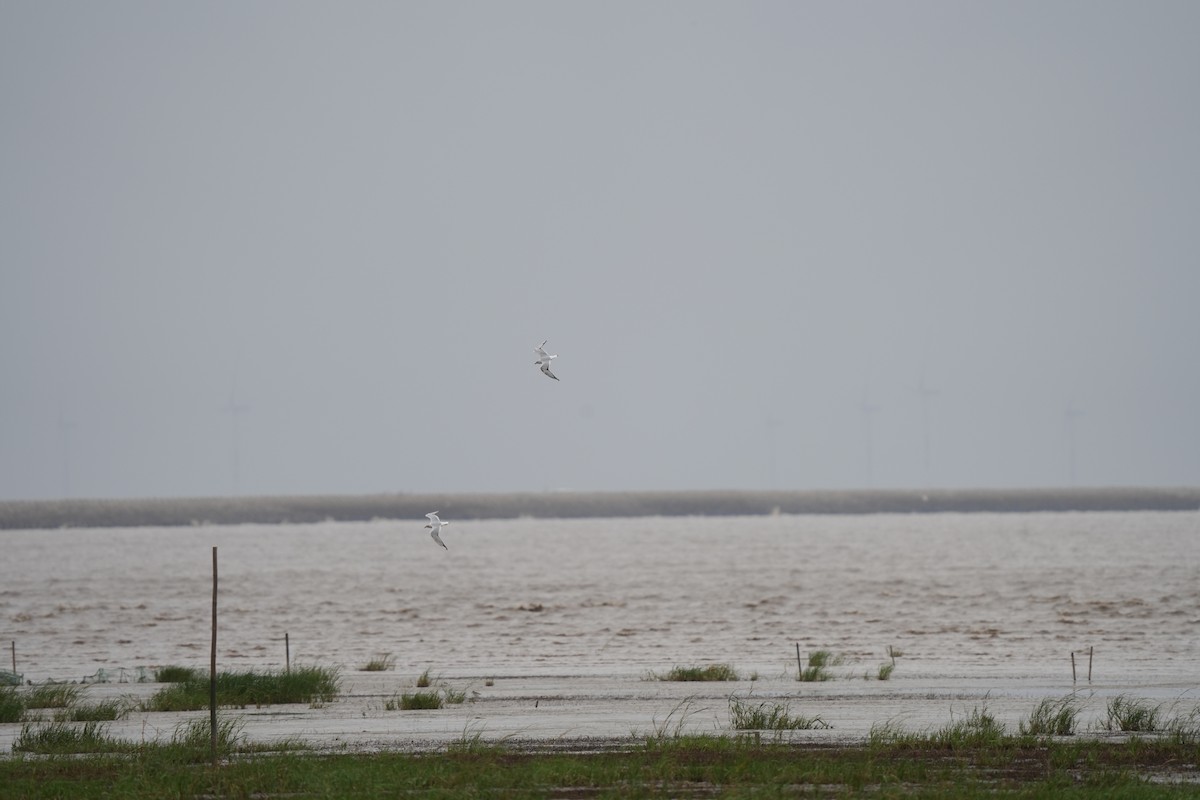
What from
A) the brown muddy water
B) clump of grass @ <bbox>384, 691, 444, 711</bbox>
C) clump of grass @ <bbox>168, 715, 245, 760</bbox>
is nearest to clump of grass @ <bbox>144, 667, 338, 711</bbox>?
the brown muddy water

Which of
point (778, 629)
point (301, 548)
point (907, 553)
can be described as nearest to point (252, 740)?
point (778, 629)

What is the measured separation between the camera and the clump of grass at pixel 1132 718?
2380 cm

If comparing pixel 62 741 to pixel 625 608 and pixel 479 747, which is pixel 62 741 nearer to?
pixel 479 747

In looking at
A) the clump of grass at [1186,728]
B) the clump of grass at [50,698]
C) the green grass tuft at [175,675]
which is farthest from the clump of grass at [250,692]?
the clump of grass at [1186,728]

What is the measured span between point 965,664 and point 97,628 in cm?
3364

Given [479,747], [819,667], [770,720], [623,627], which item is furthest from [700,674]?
[623,627]

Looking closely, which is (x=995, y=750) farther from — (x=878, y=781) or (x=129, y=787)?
(x=129, y=787)

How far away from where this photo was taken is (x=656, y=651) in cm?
4394

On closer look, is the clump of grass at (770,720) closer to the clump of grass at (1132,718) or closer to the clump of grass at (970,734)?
the clump of grass at (970,734)

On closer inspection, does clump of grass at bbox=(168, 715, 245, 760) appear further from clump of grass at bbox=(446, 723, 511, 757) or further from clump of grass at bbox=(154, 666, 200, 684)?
clump of grass at bbox=(154, 666, 200, 684)

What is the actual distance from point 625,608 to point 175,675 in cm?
3014

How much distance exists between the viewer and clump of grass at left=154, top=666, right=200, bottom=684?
3431 cm

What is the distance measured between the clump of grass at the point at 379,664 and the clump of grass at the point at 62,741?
46.3 ft

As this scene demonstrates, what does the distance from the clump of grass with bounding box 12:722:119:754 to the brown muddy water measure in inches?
28.7
